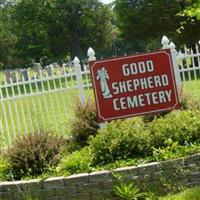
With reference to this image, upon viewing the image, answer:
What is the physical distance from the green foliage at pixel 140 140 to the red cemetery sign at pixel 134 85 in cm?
92

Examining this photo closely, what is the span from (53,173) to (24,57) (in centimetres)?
5493

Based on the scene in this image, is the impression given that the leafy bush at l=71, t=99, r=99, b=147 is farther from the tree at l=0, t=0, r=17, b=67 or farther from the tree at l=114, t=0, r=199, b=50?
the tree at l=0, t=0, r=17, b=67

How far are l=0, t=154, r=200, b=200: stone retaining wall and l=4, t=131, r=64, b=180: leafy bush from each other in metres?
0.45

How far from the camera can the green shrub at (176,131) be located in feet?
23.3

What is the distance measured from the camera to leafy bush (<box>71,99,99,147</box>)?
8.70 m

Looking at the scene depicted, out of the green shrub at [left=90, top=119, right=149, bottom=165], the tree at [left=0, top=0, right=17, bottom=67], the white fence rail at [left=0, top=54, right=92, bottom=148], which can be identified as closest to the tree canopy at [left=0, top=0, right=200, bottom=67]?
the tree at [left=0, top=0, right=17, bottom=67]

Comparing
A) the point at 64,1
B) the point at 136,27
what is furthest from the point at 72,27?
the point at 136,27

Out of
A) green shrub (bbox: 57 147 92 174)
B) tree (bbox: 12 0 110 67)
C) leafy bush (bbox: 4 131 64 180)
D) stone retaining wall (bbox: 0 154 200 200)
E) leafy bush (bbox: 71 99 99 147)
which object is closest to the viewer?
stone retaining wall (bbox: 0 154 200 200)

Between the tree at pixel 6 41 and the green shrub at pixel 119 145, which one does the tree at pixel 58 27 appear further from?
the green shrub at pixel 119 145

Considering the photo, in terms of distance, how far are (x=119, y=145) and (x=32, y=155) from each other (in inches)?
51.0

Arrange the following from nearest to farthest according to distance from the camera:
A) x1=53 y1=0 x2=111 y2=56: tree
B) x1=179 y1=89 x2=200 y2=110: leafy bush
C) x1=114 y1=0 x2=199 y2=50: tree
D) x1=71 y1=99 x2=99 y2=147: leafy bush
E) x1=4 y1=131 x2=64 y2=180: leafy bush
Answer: x1=4 y1=131 x2=64 y2=180: leafy bush, x1=71 y1=99 x2=99 y2=147: leafy bush, x1=179 y1=89 x2=200 y2=110: leafy bush, x1=114 y1=0 x2=199 y2=50: tree, x1=53 y1=0 x2=111 y2=56: tree

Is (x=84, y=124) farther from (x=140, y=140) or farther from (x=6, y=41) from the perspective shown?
(x=6, y=41)

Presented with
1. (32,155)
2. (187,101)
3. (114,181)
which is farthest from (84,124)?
(114,181)

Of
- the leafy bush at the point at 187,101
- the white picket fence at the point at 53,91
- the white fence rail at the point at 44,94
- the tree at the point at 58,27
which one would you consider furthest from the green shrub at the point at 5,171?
the tree at the point at 58,27
